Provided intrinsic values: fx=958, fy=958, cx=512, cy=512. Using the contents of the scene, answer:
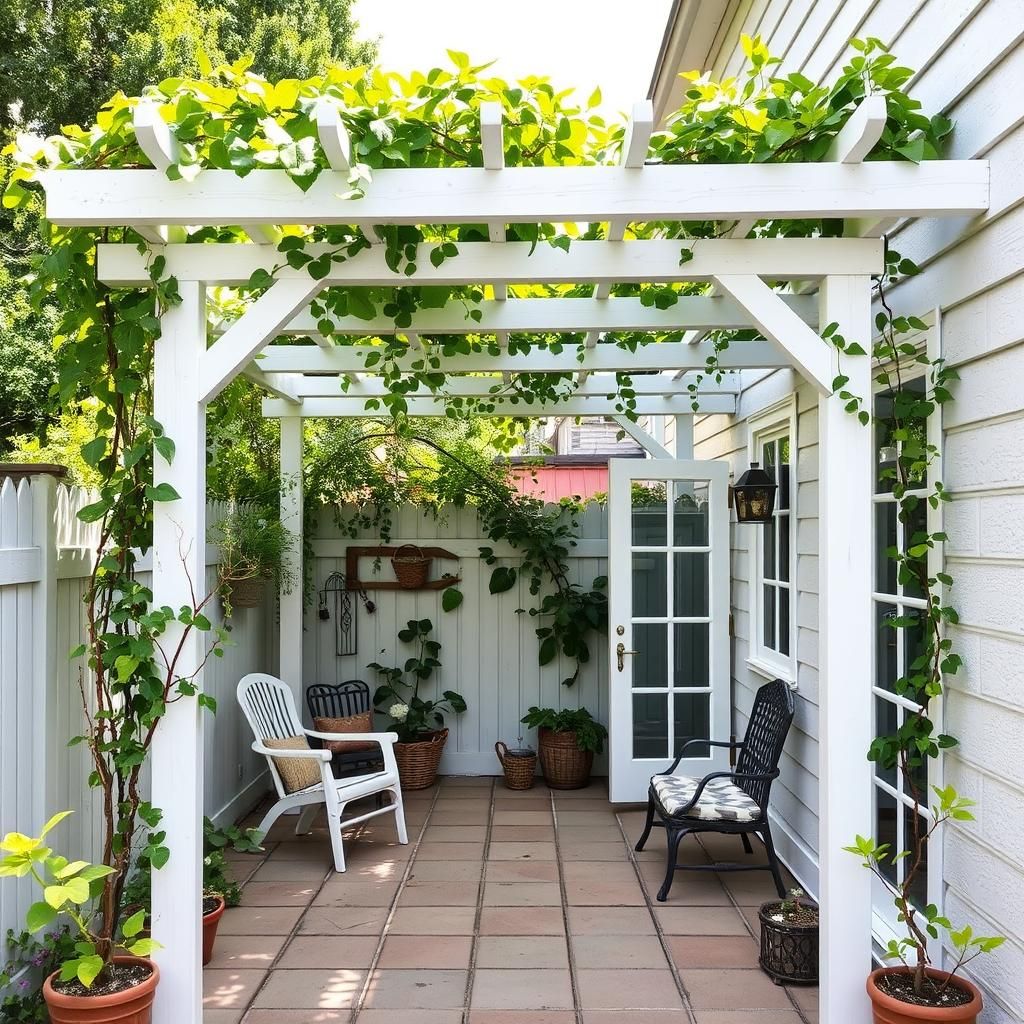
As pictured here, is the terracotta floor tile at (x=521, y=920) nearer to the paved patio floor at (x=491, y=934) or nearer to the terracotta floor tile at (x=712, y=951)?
the paved patio floor at (x=491, y=934)

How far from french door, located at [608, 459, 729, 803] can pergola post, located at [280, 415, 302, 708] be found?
6.00 feet

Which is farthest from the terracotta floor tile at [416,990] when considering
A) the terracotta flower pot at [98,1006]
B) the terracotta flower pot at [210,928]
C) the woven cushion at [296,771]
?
the woven cushion at [296,771]

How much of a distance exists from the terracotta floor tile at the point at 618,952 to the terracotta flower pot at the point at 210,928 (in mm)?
1252

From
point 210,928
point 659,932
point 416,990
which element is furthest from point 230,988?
point 659,932

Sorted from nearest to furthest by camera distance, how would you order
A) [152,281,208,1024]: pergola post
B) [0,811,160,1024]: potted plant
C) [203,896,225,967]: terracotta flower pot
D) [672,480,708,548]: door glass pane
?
[0,811,160,1024]: potted plant < [152,281,208,1024]: pergola post < [203,896,225,967]: terracotta flower pot < [672,480,708,548]: door glass pane

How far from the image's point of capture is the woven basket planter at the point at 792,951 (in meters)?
3.10

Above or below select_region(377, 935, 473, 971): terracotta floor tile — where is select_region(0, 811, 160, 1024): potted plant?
above

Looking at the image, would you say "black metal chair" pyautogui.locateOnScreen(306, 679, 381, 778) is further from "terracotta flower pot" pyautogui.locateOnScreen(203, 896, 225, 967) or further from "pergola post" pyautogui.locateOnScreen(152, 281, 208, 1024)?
"pergola post" pyautogui.locateOnScreen(152, 281, 208, 1024)

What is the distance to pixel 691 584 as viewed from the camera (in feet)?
18.1

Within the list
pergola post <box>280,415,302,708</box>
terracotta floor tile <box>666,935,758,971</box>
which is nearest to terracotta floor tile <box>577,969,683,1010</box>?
terracotta floor tile <box>666,935,758,971</box>

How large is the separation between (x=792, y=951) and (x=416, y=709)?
332cm

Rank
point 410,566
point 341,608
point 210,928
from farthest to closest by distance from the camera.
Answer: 1. point 341,608
2. point 410,566
3. point 210,928

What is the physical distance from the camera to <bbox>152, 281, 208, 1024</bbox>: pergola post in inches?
104

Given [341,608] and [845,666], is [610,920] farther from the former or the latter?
[341,608]
